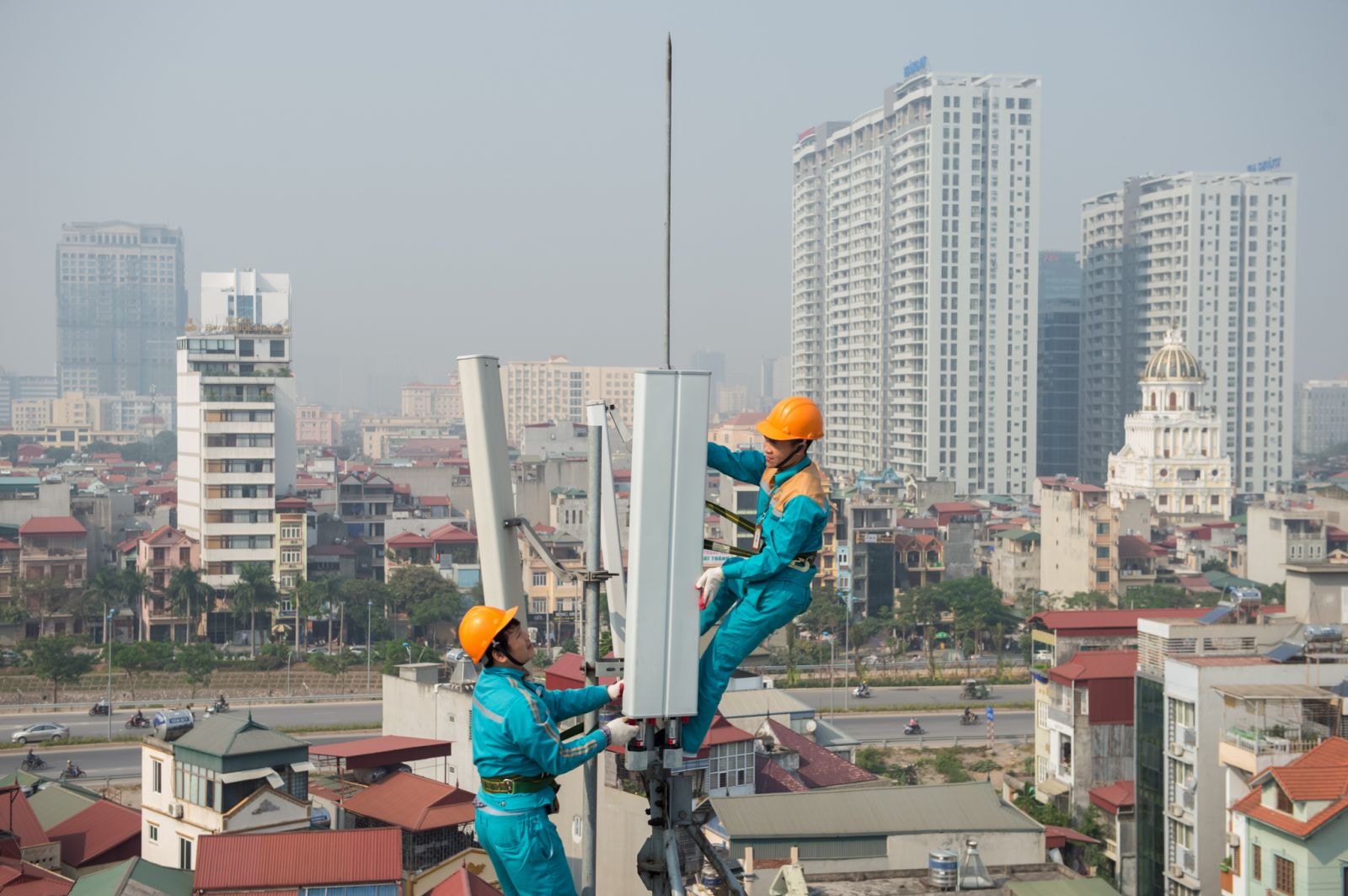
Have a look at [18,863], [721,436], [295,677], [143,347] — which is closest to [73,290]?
[143,347]

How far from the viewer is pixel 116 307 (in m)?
111

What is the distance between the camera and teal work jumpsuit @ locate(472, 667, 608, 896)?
3260mm

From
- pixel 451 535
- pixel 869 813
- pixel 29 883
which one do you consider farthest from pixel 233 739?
pixel 451 535

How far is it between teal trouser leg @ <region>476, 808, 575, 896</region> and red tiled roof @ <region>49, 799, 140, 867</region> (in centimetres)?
898

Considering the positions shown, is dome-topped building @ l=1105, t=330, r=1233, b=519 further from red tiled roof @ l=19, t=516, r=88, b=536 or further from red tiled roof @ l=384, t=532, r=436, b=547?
red tiled roof @ l=19, t=516, r=88, b=536

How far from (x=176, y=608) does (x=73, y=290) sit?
88841 mm

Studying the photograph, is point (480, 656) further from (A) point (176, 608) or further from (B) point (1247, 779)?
(A) point (176, 608)

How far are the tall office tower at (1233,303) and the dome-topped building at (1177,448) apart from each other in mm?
15792

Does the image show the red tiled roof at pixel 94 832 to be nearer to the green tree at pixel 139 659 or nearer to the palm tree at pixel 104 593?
the green tree at pixel 139 659

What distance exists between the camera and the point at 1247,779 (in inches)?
444

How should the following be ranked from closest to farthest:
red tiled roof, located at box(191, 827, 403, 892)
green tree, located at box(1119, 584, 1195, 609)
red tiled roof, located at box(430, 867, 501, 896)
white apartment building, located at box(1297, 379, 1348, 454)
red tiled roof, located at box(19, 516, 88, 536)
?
1. red tiled roof, located at box(430, 867, 501, 896)
2. red tiled roof, located at box(191, 827, 403, 892)
3. green tree, located at box(1119, 584, 1195, 609)
4. red tiled roof, located at box(19, 516, 88, 536)
5. white apartment building, located at box(1297, 379, 1348, 454)

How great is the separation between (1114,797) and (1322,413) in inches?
3778

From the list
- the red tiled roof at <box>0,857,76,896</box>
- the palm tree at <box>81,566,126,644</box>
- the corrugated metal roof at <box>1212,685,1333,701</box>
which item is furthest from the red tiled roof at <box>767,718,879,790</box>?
the palm tree at <box>81,566,126,644</box>

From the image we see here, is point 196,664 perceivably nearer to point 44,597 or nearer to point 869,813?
point 44,597
